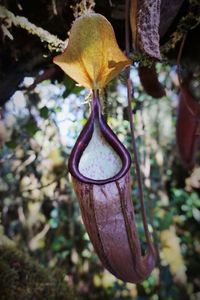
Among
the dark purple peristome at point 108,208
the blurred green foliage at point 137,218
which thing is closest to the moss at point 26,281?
the dark purple peristome at point 108,208

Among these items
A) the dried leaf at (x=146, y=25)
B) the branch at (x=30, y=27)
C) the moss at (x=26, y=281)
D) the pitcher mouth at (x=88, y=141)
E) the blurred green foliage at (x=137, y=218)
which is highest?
the dried leaf at (x=146, y=25)

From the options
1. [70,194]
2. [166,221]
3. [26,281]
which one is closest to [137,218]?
[166,221]

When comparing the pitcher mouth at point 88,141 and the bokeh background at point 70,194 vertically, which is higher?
the pitcher mouth at point 88,141

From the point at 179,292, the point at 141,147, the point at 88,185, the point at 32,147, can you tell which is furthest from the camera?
the point at 179,292

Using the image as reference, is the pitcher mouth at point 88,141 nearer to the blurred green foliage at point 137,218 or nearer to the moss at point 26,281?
the moss at point 26,281

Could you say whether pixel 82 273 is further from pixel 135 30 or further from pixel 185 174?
pixel 135 30

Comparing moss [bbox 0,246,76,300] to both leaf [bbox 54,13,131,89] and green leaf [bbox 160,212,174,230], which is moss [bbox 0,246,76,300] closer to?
leaf [bbox 54,13,131,89]

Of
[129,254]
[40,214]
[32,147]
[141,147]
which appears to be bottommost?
[40,214]

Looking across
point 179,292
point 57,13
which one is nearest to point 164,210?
point 179,292
